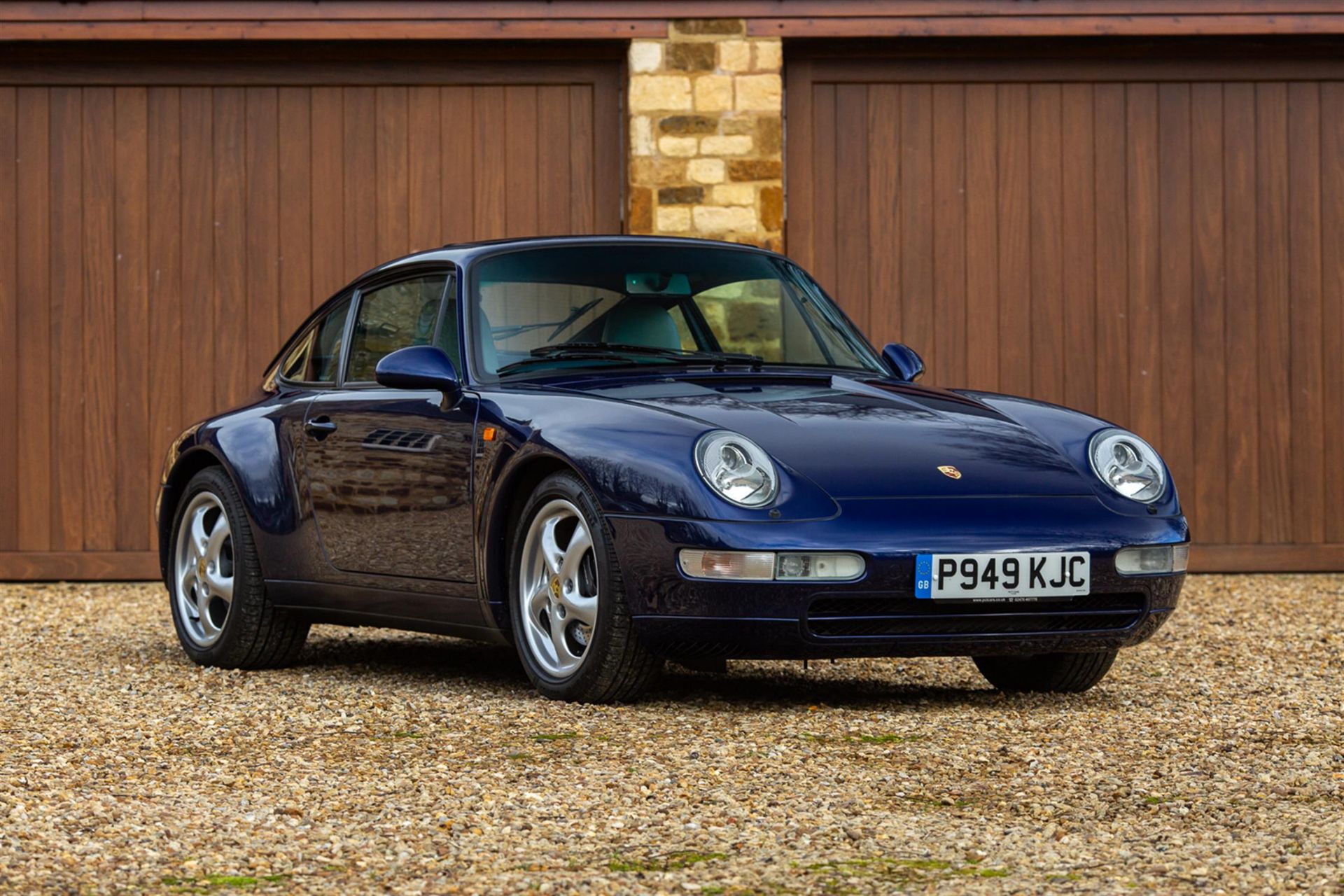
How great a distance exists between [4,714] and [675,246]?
2393 millimetres

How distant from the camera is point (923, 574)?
4.86 meters

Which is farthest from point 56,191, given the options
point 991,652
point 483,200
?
point 991,652

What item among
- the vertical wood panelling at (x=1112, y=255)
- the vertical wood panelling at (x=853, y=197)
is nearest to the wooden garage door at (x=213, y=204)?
the vertical wood panelling at (x=853, y=197)

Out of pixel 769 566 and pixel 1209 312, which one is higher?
pixel 1209 312

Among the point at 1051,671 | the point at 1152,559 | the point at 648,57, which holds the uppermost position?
the point at 648,57

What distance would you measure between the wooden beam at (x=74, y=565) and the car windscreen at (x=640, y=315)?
15.7 feet

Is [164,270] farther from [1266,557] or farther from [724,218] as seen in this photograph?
[1266,557]

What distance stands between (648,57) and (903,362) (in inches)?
161

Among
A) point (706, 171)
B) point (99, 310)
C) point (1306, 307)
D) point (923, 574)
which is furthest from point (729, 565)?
point (1306, 307)

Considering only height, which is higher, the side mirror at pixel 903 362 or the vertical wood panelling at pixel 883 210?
the vertical wood panelling at pixel 883 210

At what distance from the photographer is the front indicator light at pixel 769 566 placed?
15.7 feet

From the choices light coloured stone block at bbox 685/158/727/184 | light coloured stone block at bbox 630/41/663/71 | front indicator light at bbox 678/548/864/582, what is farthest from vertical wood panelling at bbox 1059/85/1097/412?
front indicator light at bbox 678/548/864/582

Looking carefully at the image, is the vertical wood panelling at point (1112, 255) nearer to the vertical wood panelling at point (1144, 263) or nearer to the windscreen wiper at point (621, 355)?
the vertical wood panelling at point (1144, 263)

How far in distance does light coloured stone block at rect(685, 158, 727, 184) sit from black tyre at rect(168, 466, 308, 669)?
3.82m
